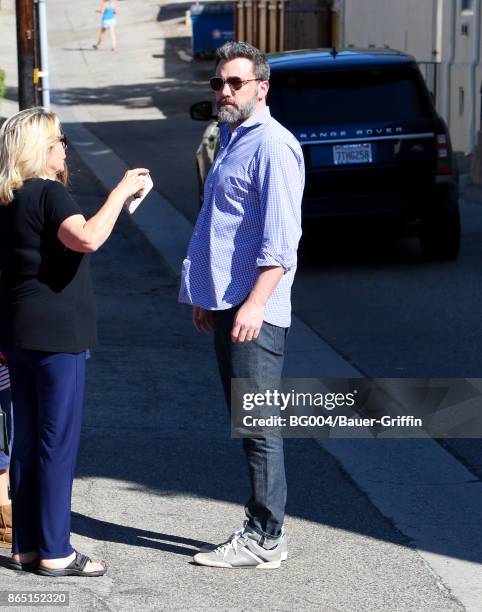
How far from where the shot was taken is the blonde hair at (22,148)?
15.6 ft

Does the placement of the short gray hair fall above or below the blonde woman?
above

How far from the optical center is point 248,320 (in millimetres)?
4840

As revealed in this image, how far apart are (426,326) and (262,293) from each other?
17.2 feet

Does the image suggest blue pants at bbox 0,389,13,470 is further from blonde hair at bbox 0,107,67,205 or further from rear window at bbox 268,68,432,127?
rear window at bbox 268,68,432,127

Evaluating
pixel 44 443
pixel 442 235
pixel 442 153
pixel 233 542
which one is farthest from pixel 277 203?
pixel 442 235

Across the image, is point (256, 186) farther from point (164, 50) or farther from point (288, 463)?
point (164, 50)

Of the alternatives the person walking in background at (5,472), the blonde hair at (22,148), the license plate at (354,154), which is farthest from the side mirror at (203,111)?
the blonde hair at (22,148)

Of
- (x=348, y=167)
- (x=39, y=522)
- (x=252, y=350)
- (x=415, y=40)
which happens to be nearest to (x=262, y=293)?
(x=252, y=350)

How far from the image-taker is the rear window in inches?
464

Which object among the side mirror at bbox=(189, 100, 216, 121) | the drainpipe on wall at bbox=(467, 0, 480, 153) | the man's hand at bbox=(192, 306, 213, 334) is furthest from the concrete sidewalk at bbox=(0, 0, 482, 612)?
the drainpipe on wall at bbox=(467, 0, 480, 153)

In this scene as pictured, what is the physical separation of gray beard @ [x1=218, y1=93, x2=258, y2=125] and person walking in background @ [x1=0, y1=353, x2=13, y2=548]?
1.29 meters

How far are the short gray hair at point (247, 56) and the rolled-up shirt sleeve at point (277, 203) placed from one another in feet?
0.99

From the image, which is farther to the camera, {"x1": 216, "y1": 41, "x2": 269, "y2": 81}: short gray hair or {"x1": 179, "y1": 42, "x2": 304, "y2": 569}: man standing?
{"x1": 216, "y1": 41, "x2": 269, "y2": 81}: short gray hair

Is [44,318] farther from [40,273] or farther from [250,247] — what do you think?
[250,247]
